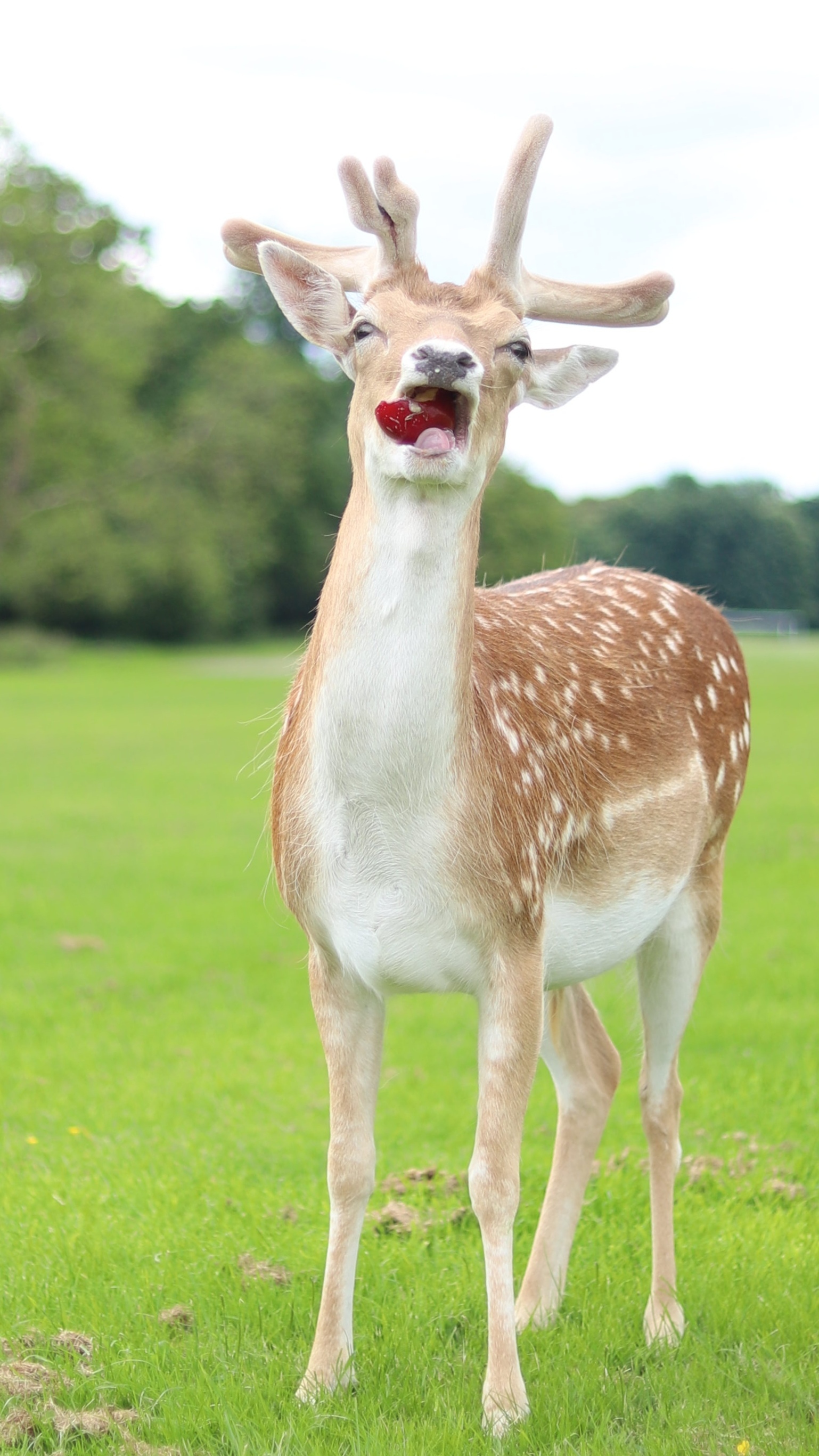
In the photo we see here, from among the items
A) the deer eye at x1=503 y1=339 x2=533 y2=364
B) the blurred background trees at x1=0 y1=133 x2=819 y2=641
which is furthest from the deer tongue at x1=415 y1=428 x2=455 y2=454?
the blurred background trees at x1=0 y1=133 x2=819 y2=641

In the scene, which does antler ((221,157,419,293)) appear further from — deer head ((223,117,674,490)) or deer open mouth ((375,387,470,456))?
deer open mouth ((375,387,470,456))

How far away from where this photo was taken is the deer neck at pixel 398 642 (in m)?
3.23

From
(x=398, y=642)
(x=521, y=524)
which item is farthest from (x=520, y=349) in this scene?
(x=521, y=524)

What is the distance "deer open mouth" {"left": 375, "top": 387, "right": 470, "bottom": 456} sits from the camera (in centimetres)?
310

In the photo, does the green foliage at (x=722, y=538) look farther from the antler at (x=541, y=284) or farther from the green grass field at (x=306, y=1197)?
the antler at (x=541, y=284)

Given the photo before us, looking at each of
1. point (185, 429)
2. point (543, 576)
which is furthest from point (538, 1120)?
point (185, 429)

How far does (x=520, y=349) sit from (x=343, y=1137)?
1936 mm

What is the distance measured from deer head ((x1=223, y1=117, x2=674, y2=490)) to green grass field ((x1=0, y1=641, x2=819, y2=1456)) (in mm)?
2204

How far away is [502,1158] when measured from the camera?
136 inches

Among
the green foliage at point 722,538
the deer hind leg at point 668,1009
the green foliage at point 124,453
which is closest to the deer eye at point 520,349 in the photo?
the deer hind leg at point 668,1009

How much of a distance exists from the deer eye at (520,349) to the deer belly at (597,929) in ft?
4.32

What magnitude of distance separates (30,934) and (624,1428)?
6.67 meters

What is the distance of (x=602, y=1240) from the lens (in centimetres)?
475

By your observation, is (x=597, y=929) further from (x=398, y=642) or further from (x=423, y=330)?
(x=423, y=330)
